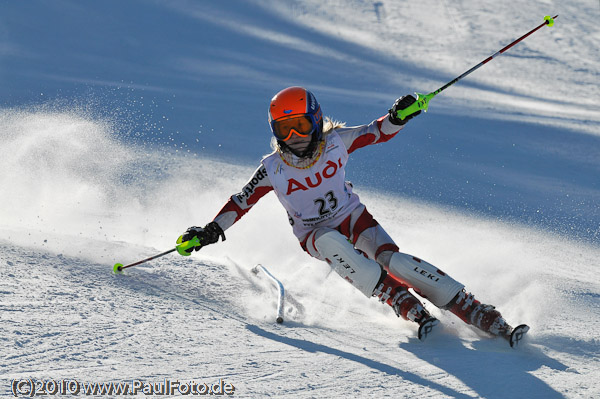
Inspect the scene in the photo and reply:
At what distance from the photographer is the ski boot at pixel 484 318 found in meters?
3.49

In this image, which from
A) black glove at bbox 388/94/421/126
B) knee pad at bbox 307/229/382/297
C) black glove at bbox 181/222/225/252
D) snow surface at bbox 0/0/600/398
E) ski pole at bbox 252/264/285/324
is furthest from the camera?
black glove at bbox 388/94/421/126

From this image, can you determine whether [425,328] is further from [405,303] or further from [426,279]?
[426,279]

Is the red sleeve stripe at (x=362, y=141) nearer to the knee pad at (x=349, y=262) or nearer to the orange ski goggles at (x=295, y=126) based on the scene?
the orange ski goggles at (x=295, y=126)

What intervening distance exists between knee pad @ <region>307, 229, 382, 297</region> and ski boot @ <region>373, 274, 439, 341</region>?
0.35ft

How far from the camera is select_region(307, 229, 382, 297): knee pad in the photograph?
12.5 feet

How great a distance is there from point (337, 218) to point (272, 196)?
249 cm

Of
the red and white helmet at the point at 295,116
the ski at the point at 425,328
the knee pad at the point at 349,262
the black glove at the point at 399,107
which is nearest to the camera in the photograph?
the ski at the point at 425,328

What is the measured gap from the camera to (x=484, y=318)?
144 inches

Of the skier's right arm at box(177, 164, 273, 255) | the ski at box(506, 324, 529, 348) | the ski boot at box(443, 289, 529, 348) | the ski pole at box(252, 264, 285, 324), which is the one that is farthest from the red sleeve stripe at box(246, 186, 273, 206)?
the ski at box(506, 324, 529, 348)

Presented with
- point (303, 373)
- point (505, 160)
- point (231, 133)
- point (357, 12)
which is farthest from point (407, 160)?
point (357, 12)

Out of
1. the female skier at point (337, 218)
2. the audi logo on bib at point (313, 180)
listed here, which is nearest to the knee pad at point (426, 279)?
the female skier at point (337, 218)

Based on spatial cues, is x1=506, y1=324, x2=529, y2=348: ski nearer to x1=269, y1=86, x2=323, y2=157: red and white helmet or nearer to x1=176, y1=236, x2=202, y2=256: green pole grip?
x1=269, y1=86, x2=323, y2=157: red and white helmet

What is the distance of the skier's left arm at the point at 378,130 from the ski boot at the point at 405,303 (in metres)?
0.99

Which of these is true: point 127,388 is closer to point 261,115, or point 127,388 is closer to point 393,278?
point 393,278
